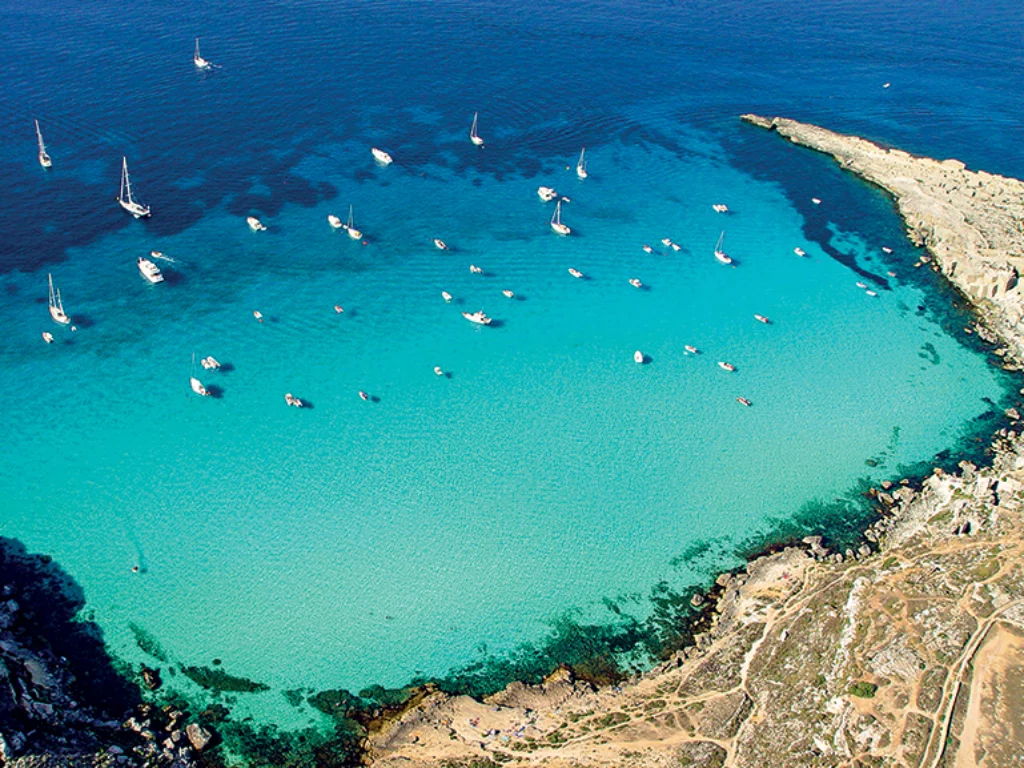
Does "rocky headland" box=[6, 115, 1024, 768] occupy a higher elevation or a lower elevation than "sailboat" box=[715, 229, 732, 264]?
lower

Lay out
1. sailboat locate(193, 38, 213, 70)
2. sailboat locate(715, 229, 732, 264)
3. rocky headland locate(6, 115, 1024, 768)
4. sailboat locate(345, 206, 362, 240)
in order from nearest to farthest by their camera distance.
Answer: rocky headland locate(6, 115, 1024, 768) < sailboat locate(345, 206, 362, 240) < sailboat locate(715, 229, 732, 264) < sailboat locate(193, 38, 213, 70)

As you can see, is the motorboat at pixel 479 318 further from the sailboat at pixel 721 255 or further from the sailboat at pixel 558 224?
the sailboat at pixel 721 255

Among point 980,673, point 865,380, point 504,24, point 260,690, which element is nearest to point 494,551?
point 260,690

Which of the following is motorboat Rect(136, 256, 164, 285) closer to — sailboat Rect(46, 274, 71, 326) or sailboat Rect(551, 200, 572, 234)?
sailboat Rect(46, 274, 71, 326)

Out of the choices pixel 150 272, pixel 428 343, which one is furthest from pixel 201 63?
pixel 428 343

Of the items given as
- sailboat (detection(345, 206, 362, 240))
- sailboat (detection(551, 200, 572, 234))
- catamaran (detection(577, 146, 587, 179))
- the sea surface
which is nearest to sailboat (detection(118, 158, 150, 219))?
the sea surface

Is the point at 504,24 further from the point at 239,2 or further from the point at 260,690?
the point at 260,690

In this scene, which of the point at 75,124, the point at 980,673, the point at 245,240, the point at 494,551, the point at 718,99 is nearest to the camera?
the point at 980,673
